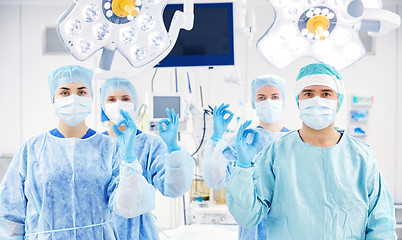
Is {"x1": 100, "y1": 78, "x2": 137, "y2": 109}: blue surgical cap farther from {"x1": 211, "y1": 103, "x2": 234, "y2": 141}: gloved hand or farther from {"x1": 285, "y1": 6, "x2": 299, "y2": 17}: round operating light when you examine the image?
{"x1": 285, "y1": 6, "x2": 299, "y2": 17}: round operating light

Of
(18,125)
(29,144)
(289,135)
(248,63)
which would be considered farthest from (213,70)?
(18,125)

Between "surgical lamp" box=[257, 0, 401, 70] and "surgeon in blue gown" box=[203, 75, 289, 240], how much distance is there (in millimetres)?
357

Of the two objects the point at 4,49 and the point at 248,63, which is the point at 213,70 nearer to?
the point at 248,63

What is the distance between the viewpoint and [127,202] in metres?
1.23

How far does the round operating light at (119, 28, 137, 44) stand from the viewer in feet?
4.13

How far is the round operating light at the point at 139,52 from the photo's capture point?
1.27 metres

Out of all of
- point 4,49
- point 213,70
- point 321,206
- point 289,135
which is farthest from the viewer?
point 4,49

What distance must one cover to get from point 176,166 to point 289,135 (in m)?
0.45

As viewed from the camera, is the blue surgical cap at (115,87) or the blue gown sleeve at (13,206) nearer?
the blue gown sleeve at (13,206)

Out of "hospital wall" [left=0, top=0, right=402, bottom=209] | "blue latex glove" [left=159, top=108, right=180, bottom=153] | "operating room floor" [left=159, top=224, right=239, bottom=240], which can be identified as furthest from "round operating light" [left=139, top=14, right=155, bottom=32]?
"hospital wall" [left=0, top=0, right=402, bottom=209]

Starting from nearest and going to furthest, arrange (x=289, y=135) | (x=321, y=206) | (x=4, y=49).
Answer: (x=321, y=206), (x=289, y=135), (x=4, y=49)

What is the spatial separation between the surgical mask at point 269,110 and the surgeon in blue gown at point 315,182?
1.89 feet

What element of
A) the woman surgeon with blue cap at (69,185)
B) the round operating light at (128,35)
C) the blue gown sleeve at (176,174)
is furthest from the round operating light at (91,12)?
the blue gown sleeve at (176,174)

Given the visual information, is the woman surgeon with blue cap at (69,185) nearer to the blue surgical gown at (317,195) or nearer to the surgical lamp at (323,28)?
the blue surgical gown at (317,195)
